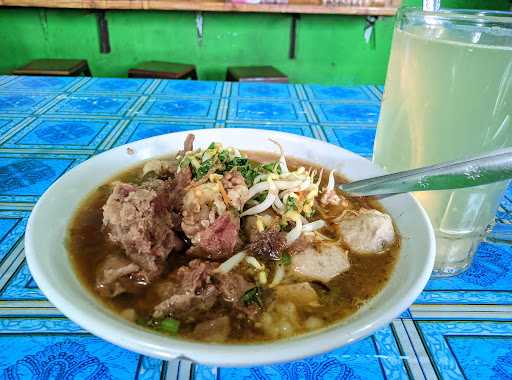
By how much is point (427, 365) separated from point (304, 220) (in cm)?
46

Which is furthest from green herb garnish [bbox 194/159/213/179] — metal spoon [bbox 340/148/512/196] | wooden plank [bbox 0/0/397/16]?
wooden plank [bbox 0/0/397/16]

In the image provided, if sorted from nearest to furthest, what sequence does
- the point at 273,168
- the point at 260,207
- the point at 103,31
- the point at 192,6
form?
the point at 260,207
the point at 273,168
the point at 192,6
the point at 103,31

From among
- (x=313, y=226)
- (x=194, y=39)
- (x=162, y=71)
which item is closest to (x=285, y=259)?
(x=313, y=226)

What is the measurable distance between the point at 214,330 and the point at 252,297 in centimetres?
13

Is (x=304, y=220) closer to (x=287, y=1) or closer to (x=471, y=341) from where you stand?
(x=471, y=341)

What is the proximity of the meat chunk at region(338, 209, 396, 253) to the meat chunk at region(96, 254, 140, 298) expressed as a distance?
56 centimetres

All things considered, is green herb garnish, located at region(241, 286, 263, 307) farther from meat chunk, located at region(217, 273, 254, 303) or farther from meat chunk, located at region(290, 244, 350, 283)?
meat chunk, located at region(290, 244, 350, 283)

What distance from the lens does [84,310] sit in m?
0.70

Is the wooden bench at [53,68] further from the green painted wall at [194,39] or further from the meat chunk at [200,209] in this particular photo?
the meat chunk at [200,209]

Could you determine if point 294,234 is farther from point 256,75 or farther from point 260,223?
point 256,75

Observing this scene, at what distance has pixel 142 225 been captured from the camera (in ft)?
3.30

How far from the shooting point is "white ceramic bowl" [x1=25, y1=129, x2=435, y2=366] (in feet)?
2.13

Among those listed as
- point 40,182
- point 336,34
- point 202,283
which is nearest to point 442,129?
point 202,283

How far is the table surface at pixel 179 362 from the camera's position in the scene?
0.87 m
